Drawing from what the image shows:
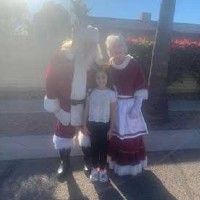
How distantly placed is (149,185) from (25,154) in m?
2.07

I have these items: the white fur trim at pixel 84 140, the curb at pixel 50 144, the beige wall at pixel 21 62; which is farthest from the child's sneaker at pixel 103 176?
the beige wall at pixel 21 62

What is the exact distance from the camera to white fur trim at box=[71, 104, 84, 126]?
5.30 metres

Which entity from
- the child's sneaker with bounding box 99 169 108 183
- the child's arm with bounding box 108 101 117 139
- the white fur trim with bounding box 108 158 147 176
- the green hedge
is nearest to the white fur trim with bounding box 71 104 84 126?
the child's arm with bounding box 108 101 117 139

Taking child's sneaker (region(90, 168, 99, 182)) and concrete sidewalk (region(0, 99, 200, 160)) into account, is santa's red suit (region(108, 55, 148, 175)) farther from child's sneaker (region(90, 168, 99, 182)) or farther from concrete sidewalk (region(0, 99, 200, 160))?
concrete sidewalk (region(0, 99, 200, 160))

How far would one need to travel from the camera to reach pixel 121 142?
548cm

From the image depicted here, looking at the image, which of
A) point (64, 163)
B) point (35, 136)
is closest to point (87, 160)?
point (64, 163)

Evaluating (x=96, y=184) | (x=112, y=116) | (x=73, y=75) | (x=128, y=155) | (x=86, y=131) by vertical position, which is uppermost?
(x=73, y=75)

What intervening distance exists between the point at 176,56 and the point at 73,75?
6.36 metres

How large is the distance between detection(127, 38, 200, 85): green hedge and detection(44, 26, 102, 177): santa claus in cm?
548

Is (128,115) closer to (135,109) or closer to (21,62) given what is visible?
(135,109)

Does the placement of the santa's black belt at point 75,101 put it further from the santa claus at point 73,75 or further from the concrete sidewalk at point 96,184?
the concrete sidewalk at point 96,184

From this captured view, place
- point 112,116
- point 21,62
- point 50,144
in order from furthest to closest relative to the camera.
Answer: point 21,62, point 50,144, point 112,116

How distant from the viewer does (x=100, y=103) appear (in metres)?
5.15

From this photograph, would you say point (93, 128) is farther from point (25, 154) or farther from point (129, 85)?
point (25, 154)
